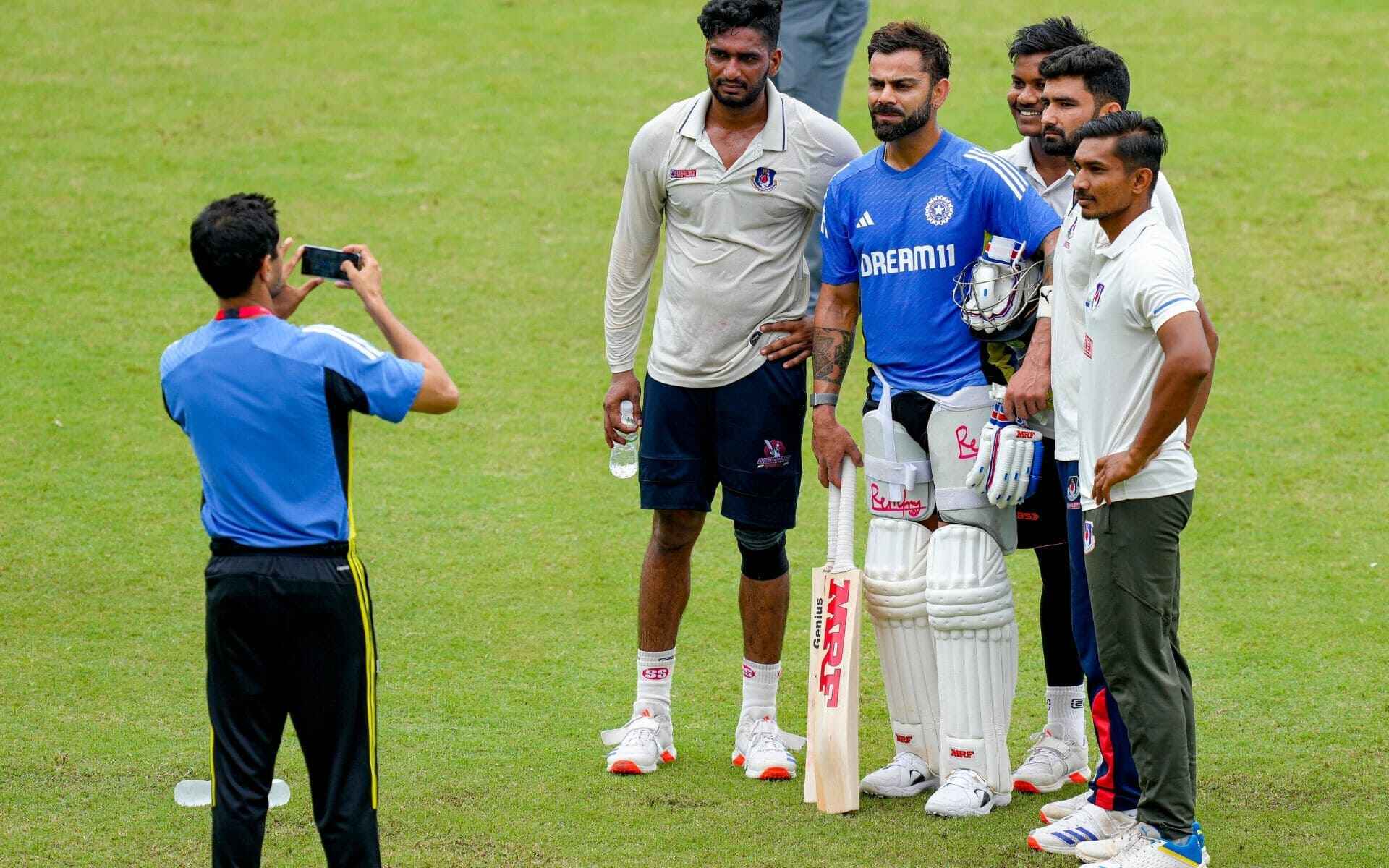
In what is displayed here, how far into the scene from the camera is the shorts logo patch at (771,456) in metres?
5.29

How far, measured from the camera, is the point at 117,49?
12727 millimetres

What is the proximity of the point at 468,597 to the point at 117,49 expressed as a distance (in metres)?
7.73

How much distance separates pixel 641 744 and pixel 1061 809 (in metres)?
1.31

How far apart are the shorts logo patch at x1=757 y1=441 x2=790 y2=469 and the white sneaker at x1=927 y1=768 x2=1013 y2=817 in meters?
1.09

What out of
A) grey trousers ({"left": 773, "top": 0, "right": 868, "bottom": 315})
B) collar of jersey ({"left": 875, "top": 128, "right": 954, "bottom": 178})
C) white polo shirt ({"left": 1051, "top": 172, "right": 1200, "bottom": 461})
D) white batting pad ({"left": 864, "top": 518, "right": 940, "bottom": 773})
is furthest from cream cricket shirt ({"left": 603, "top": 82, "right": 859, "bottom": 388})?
grey trousers ({"left": 773, "top": 0, "right": 868, "bottom": 315})

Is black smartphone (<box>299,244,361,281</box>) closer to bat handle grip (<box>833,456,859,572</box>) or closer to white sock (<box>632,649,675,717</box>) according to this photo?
bat handle grip (<box>833,456,859,572</box>)

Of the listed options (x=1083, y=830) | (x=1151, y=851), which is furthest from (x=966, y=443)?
(x=1151, y=851)

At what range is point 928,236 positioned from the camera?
4.86m

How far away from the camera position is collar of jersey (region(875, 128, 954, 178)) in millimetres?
4938

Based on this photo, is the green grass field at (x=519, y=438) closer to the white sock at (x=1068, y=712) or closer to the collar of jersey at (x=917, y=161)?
the white sock at (x=1068, y=712)

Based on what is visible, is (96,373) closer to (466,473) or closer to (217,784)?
(466,473)

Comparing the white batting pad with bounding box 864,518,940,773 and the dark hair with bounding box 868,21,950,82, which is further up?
the dark hair with bounding box 868,21,950,82

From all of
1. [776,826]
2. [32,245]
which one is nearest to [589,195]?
[32,245]

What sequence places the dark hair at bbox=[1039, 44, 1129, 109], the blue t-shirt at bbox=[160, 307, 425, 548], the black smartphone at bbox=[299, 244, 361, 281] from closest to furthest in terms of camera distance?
the blue t-shirt at bbox=[160, 307, 425, 548] → the black smartphone at bbox=[299, 244, 361, 281] → the dark hair at bbox=[1039, 44, 1129, 109]
